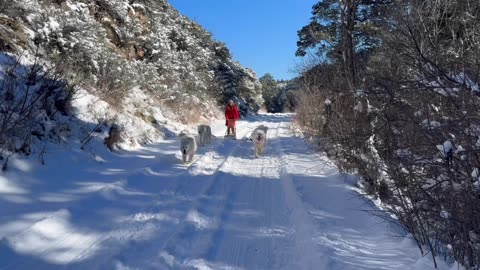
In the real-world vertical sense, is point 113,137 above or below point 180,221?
above

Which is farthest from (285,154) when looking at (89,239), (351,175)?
(89,239)

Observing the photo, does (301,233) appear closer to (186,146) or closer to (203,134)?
(186,146)

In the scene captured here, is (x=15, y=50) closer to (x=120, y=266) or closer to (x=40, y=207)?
(x=40, y=207)

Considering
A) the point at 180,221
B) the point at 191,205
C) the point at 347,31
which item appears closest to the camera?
the point at 180,221

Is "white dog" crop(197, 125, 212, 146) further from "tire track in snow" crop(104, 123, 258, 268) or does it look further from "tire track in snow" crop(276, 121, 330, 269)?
"tire track in snow" crop(276, 121, 330, 269)

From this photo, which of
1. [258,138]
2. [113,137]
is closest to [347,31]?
[258,138]

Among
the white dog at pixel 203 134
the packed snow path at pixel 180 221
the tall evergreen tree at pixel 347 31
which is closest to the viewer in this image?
the packed snow path at pixel 180 221

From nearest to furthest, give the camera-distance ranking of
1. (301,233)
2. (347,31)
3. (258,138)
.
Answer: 1. (301,233)
2. (347,31)
3. (258,138)

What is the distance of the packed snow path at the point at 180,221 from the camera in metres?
4.41

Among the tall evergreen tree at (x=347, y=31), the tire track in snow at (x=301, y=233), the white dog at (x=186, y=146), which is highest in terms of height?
the tall evergreen tree at (x=347, y=31)

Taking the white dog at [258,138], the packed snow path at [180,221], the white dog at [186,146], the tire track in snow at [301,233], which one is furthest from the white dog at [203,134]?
the tire track in snow at [301,233]

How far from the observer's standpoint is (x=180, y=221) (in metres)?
5.64

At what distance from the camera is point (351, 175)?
8930 mm

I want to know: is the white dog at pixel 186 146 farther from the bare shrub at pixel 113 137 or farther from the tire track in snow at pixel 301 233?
the tire track in snow at pixel 301 233
